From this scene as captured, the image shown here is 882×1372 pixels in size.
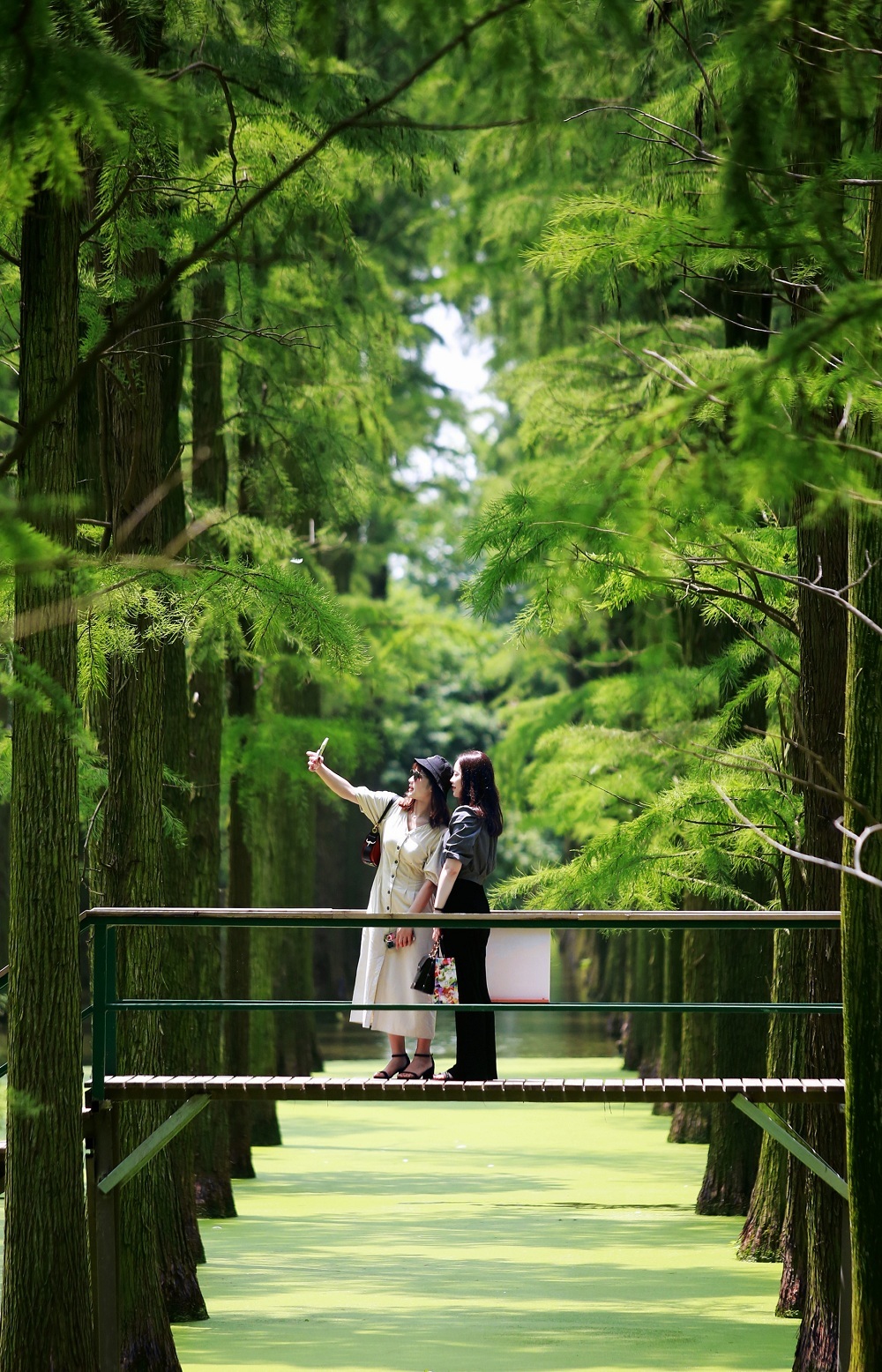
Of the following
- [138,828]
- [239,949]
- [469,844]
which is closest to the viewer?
[138,828]

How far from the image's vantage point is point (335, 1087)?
7629 millimetres

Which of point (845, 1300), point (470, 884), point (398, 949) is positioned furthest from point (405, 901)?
point (845, 1300)

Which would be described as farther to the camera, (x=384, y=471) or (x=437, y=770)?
(x=384, y=471)

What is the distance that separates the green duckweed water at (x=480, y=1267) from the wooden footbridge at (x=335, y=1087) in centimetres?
115

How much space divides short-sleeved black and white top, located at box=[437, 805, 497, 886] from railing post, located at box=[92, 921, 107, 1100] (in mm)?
1909

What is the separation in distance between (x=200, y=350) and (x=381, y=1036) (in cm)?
2379

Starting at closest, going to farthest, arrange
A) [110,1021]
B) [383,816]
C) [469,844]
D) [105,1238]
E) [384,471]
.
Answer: [105,1238]
[110,1021]
[469,844]
[383,816]
[384,471]

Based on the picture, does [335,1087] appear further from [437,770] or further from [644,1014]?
[644,1014]

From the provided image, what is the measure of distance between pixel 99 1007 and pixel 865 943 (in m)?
3.20

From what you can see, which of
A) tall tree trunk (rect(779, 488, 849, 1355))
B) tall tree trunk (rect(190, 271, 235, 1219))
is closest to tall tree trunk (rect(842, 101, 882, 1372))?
tall tree trunk (rect(779, 488, 849, 1355))

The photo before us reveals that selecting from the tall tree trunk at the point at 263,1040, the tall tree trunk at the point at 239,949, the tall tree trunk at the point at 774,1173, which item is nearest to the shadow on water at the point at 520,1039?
the tall tree trunk at the point at 263,1040

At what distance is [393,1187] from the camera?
1400cm

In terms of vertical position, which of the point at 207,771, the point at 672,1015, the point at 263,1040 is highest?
the point at 207,771

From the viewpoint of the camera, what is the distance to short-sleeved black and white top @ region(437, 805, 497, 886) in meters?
8.77
